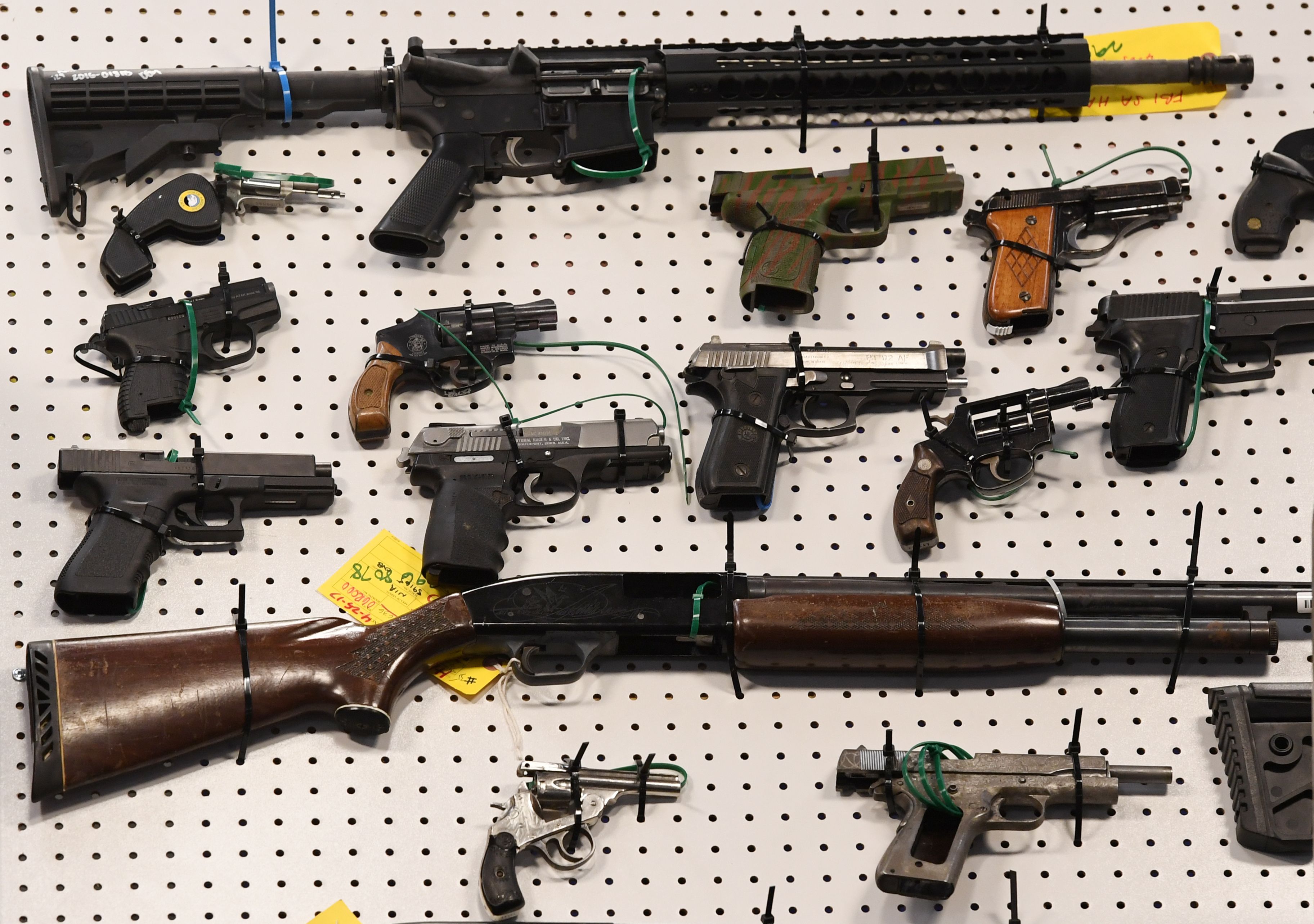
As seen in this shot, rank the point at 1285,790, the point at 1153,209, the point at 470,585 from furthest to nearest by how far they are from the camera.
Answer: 1. the point at 1153,209
2. the point at 470,585
3. the point at 1285,790

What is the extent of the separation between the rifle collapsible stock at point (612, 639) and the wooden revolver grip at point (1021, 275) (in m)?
0.78

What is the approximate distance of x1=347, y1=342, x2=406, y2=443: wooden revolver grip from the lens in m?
4.26

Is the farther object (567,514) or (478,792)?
(567,514)

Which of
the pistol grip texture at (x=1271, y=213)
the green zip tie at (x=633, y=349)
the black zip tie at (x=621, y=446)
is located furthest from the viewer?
the pistol grip texture at (x=1271, y=213)

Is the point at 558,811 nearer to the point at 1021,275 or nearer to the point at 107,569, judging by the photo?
the point at 107,569

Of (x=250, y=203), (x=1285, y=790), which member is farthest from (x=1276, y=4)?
(x=250, y=203)

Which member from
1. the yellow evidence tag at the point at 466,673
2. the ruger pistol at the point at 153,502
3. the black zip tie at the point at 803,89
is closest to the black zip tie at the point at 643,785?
the yellow evidence tag at the point at 466,673

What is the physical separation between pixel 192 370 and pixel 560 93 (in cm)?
126

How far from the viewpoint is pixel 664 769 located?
3984 mm

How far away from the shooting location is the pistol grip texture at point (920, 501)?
4.14 metres

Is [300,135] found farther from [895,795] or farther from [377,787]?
[895,795]

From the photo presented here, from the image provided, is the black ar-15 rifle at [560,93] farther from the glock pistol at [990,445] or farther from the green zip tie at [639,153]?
the glock pistol at [990,445]

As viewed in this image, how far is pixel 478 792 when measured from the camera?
157 inches

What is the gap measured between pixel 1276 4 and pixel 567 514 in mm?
2591
